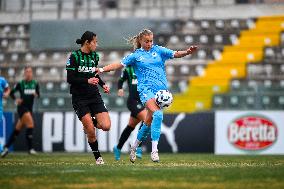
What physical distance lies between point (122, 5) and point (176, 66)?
513 centimetres

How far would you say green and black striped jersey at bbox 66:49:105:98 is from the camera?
12.5m

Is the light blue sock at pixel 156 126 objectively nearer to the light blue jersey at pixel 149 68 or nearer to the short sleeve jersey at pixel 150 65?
the light blue jersey at pixel 149 68

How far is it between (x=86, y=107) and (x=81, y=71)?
2.04 ft

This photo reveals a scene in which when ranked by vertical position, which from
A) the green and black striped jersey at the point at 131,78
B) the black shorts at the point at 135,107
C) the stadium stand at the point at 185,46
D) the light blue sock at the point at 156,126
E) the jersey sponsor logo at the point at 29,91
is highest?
the stadium stand at the point at 185,46

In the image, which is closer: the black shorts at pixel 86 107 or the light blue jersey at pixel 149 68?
the black shorts at pixel 86 107

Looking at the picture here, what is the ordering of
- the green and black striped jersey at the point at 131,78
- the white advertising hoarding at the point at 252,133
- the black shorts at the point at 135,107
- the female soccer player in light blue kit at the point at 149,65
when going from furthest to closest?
the white advertising hoarding at the point at 252,133, the green and black striped jersey at the point at 131,78, the black shorts at the point at 135,107, the female soccer player in light blue kit at the point at 149,65

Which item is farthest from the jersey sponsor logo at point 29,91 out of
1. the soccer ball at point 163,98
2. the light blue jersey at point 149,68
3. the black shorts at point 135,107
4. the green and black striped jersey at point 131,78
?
the soccer ball at point 163,98

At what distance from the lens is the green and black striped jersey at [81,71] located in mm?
12547

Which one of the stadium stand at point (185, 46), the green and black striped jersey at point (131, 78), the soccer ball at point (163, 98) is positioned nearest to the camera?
the soccer ball at point (163, 98)

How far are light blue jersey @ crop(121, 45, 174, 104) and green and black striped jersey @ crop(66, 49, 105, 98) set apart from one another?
587mm

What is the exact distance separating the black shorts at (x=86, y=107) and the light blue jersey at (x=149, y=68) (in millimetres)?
782

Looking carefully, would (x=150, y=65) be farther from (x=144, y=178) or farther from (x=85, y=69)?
(x=144, y=178)

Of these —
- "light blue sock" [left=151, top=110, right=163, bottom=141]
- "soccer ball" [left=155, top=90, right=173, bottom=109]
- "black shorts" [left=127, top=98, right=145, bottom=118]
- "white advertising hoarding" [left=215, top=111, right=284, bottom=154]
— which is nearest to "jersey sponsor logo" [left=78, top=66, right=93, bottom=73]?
"soccer ball" [left=155, top=90, right=173, bottom=109]

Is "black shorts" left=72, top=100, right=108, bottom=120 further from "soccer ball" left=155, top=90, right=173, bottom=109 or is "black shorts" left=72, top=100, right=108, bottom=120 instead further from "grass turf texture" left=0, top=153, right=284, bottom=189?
"grass turf texture" left=0, top=153, right=284, bottom=189
